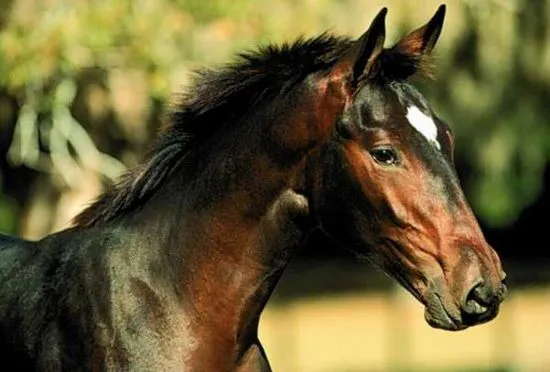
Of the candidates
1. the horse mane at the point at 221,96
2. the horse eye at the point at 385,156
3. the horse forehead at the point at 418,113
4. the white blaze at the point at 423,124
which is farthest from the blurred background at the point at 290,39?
the horse eye at the point at 385,156

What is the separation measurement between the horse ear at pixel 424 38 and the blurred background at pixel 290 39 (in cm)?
134

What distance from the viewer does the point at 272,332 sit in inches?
821

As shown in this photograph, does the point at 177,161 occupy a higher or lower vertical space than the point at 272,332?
higher

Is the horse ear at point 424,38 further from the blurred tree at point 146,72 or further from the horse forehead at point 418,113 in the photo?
the blurred tree at point 146,72

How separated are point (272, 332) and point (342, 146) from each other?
625 inches

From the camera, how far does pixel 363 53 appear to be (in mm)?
5094

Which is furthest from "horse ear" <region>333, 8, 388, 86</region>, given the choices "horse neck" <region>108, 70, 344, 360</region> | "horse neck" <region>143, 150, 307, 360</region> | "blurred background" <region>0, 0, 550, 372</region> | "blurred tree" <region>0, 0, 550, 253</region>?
"blurred tree" <region>0, 0, 550, 253</region>

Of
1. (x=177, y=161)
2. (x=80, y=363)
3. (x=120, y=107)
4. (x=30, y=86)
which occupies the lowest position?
(x=120, y=107)

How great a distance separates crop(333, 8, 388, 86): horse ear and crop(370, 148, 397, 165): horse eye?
280 millimetres

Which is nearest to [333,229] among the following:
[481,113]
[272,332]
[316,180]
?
[316,180]

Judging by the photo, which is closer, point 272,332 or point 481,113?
point 481,113

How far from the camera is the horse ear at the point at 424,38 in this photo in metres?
5.42

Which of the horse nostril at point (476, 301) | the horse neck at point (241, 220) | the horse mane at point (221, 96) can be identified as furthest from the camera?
the horse mane at point (221, 96)

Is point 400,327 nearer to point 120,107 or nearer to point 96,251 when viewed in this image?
point 120,107
